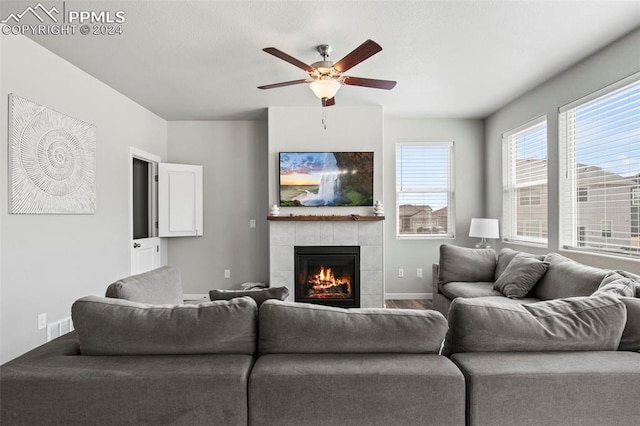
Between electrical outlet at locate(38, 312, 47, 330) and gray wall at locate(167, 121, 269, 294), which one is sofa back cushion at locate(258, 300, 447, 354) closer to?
electrical outlet at locate(38, 312, 47, 330)

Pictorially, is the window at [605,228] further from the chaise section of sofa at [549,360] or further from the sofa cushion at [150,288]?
the sofa cushion at [150,288]

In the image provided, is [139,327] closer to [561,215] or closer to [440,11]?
[440,11]

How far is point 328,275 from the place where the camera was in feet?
16.0

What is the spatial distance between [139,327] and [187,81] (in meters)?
3.14

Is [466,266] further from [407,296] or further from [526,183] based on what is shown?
[407,296]

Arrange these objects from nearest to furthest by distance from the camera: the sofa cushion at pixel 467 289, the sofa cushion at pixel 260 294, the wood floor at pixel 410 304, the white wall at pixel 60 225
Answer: the sofa cushion at pixel 260 294 → the white wall at pixel 60 225 → the sofa cushion at pixel 467 289 → the wood floor at pixel 410 304

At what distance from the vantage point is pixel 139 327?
1.35m

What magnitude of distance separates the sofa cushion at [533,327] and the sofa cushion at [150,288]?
64.1 inches

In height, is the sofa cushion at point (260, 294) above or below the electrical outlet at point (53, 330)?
above

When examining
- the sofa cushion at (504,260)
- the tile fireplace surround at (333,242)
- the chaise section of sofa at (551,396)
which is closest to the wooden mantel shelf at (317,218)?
the tile fireplace surround at (333,242)

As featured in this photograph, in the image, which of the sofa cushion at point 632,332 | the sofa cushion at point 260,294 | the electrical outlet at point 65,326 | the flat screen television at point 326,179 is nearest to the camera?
the sofa cushion at point 632,332

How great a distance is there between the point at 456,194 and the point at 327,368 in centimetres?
477

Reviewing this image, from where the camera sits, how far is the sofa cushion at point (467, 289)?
3.39 m

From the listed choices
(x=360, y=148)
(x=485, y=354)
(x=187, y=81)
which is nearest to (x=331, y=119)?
(x=360, y=148)
